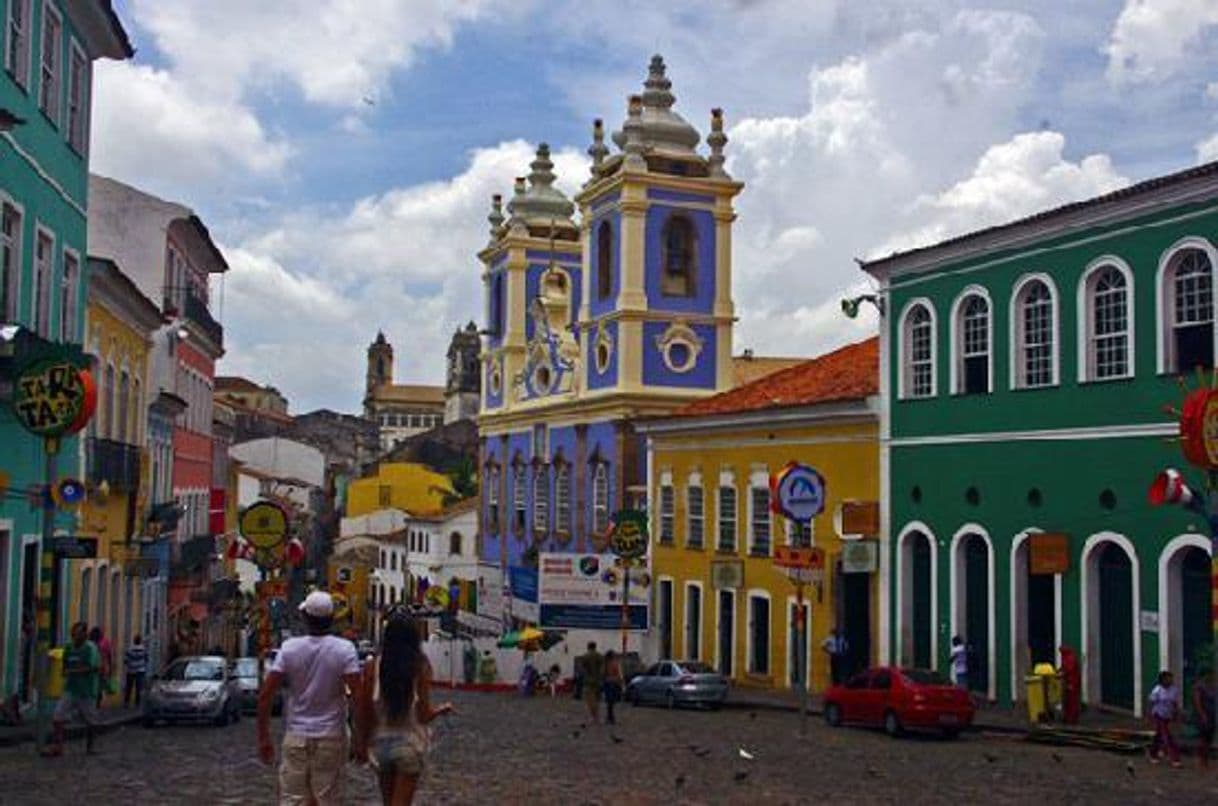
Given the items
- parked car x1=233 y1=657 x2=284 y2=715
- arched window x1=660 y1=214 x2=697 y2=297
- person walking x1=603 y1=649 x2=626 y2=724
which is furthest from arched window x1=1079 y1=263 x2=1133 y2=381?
arched window x1=660 y1=214 x2=697 y2=297

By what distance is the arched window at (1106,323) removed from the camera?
24.4m

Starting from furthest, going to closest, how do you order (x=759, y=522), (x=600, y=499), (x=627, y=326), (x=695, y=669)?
(x=600, y=499) < (x=627, y=326) < (x=759, y=522) < (x=695, y=669)

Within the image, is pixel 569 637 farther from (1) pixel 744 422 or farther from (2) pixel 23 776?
(2) pixel 23 776

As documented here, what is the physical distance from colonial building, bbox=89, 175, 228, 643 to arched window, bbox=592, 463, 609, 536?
12.2m

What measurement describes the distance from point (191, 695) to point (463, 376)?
11038 centimetres

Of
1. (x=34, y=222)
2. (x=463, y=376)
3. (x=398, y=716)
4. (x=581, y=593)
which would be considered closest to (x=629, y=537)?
(x=581, y=593)

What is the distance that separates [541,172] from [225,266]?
20.4m

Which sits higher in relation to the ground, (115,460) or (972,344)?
(972,344)

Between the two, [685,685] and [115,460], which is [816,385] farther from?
[115,460]

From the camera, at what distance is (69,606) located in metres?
25.5

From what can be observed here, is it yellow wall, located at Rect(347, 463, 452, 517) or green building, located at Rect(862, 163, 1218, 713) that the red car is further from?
yellow wall, located at Rect(347, 463, 452, 517)

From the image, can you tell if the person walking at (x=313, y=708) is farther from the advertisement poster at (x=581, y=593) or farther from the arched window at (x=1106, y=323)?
the advertisement poster at (x=581, y=593)

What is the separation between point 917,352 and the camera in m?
30.0

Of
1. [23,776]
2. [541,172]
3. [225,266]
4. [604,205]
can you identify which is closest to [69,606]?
[23,776]
